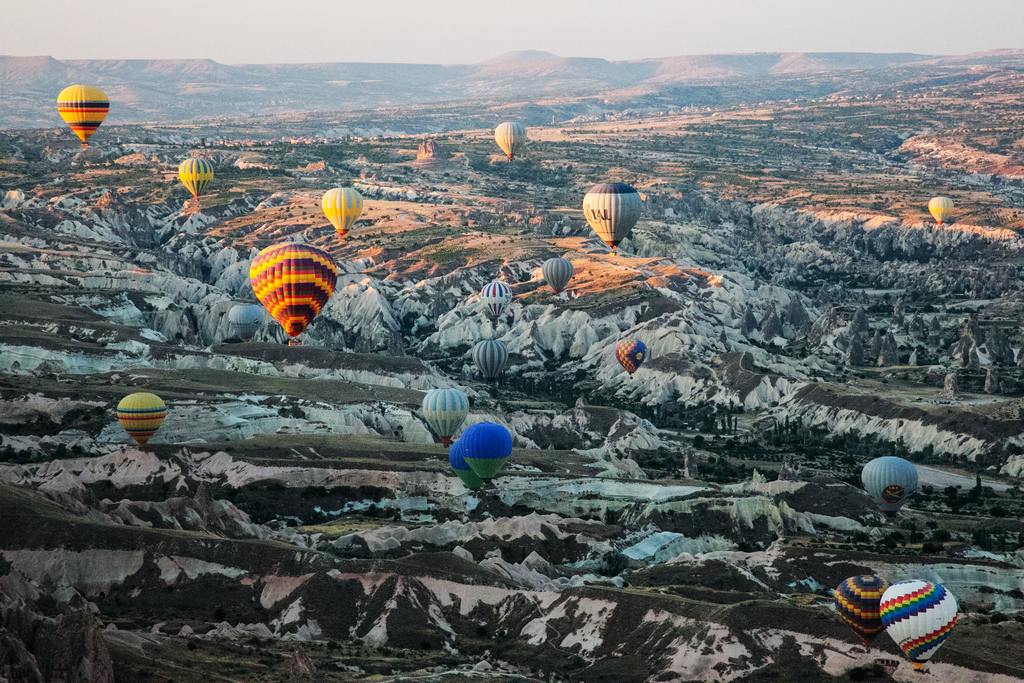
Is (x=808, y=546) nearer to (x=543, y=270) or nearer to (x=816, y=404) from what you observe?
(x=816, y=404)

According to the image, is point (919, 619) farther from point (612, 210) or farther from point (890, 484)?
point (612, 210)

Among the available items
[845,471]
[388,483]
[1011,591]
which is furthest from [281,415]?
[1011,591]

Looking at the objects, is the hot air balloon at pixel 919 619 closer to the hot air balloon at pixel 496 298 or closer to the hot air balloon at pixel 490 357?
the hot air balloon at pixel 490 357

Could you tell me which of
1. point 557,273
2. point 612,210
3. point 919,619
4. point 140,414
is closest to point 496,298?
point 557,273

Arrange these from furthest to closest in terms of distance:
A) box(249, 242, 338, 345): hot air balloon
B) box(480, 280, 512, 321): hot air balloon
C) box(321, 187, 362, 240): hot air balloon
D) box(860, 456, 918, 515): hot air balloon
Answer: box(480, 280, 512, 321): hot air balloon < box(321, 187, 362, 240): hot air balloon < box(249, 242, 338, 345): hot air balloon < box(860, 456, 918, 515): hot air balloon

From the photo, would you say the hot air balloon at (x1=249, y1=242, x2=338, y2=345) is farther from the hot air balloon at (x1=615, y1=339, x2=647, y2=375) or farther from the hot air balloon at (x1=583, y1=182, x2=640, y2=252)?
the hot air balloon at (x1=615, y1=339, x2=647, y2=375)

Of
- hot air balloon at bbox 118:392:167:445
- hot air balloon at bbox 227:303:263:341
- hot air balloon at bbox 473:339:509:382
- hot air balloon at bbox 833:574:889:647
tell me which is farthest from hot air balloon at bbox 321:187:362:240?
hot air balloon at bbox 833:574:889:647
